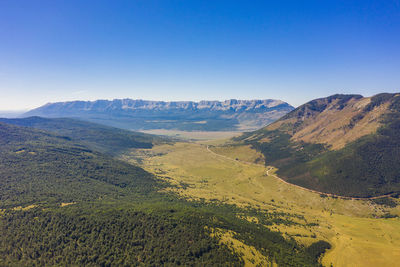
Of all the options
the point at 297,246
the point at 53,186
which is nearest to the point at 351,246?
the point at 297,246

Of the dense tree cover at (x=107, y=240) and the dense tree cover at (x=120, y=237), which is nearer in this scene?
the dense tree cover at (x=107, y=240)

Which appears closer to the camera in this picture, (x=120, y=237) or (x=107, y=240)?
(x=107, y=240)

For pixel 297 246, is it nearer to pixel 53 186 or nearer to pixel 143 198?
pixel 143 198

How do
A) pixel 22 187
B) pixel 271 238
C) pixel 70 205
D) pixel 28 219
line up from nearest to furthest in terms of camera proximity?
1. pixel 28 219
2. pixel 271 238
3. pixel 70 205
4. pixel 22 187

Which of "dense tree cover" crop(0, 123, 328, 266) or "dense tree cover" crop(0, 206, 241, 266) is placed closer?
"dense tree cover" crop(0, 206, 241, 266)

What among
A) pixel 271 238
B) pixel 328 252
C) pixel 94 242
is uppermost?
pixel 94 242

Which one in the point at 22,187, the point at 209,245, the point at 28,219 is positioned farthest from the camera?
the point at 22,187

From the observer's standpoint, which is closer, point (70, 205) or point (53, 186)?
point (70, 205)

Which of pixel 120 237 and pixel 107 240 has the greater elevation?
pixel 120 237

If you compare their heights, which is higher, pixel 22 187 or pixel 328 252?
pixel 22 187
